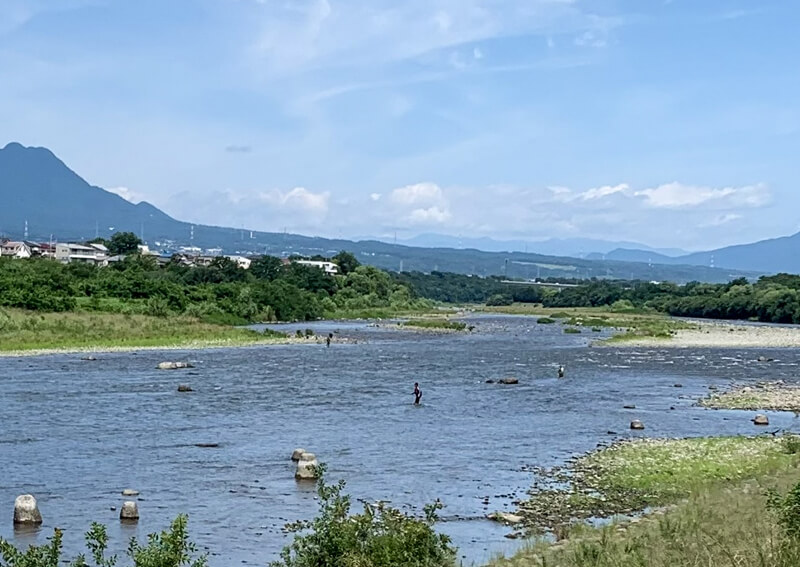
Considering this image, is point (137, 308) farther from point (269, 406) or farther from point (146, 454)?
point (146, 454)

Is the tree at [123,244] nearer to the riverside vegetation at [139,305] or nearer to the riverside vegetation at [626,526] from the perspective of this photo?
the riverside vegetation at [139,305]

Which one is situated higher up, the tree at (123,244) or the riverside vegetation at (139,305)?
the tree at (123,244)

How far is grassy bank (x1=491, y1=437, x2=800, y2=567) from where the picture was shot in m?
12.3

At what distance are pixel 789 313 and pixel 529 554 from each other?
113186mm

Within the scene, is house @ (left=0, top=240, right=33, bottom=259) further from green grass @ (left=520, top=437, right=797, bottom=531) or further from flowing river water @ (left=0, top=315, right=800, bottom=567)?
green grass @ (left=520, top=437, right=797, bottom=531)

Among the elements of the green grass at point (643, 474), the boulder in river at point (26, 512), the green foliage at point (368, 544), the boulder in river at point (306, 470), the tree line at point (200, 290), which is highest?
the tree line at point (200, 290)

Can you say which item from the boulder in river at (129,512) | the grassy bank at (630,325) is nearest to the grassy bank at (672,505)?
the boulder in river at (129,512)

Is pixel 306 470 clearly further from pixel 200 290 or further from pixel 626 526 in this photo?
pixel 200 290

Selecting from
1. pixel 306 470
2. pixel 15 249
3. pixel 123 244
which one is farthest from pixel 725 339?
pixel 15 249

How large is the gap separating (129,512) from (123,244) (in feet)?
452

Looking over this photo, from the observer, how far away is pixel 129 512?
749 inches

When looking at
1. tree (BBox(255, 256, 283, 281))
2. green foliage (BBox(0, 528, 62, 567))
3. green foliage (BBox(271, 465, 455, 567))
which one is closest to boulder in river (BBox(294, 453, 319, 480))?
green foliage (BBox(271, 465, 455, 567))

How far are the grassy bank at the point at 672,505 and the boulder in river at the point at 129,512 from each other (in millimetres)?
7530

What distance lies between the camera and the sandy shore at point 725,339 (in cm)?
7463
